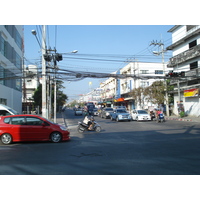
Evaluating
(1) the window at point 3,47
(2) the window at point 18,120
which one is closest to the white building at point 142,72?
(1) the window at point 3,47

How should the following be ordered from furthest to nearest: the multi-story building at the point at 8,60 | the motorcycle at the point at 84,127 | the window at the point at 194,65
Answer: the window at the point at 194,65
the multi-story building at the point at 8,60
the motorcycle at the point at 84,127

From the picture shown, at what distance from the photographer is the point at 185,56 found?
1302 inches

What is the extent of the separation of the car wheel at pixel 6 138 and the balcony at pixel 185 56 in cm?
2721

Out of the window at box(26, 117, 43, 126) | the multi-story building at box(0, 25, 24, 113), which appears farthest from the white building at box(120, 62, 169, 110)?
the window at box(26, 117, 43, 126)

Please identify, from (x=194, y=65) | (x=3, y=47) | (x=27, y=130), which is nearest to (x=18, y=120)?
(x=27, y=130)

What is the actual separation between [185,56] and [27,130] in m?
28.7

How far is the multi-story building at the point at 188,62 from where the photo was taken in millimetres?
30609

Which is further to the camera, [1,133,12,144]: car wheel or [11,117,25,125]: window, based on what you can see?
[11,117,25,125]: window

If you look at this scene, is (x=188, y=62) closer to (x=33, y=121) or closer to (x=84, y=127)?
(x=84, y=127)

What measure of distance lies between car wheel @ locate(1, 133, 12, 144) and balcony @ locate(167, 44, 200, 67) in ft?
89.3

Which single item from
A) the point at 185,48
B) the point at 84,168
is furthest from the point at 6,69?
the point at 185,48

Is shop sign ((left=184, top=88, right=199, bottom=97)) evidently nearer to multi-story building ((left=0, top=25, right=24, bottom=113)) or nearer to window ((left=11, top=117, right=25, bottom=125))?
multi-story building ((left=0, top=25, right=24, bottom=113))

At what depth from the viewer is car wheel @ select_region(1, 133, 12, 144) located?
1116 centimetres

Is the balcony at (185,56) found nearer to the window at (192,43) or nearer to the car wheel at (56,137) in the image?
the window at (192,43)
